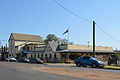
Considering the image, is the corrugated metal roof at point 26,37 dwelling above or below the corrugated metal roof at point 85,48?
above

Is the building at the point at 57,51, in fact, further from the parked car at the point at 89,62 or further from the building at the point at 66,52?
the parked car at the point at 89,62

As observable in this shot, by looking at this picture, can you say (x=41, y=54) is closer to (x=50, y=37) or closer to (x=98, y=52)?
(x=98, y=52)

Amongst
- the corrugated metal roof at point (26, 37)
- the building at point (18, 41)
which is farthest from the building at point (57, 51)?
the corrugated metal roof at point (26, 37)

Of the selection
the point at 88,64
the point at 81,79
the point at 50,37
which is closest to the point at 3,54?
the point at 50,37

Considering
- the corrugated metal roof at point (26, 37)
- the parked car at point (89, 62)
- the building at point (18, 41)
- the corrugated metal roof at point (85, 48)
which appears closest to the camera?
the parked car at point (89, 62)

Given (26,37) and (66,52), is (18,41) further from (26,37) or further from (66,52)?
(66,52)

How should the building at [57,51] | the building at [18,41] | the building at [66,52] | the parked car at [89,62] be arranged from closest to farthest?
the parked car at [89,62] → the building at [66,52] → the building at [57,51] → the building at [18,41]

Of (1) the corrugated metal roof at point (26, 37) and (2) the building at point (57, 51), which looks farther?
(1) the corrugated metal roof at point (26, 37)

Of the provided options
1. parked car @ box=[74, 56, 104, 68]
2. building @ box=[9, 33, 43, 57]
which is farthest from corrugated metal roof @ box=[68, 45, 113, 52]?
building @ box=[9, 33, 43, 57]

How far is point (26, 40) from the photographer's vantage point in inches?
3782

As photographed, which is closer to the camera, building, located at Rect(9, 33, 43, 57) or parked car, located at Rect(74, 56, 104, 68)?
parked car, located at Rect(74, 56, 104, 68)

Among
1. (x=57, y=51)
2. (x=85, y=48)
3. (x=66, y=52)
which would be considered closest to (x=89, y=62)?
(x=66, y=52)

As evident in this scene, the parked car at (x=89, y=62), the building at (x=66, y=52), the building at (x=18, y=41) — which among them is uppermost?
Result: the building at (x=18, y=41)

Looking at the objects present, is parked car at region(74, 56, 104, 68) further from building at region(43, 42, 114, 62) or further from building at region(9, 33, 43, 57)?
building at region(9, 33, 43, 57)
